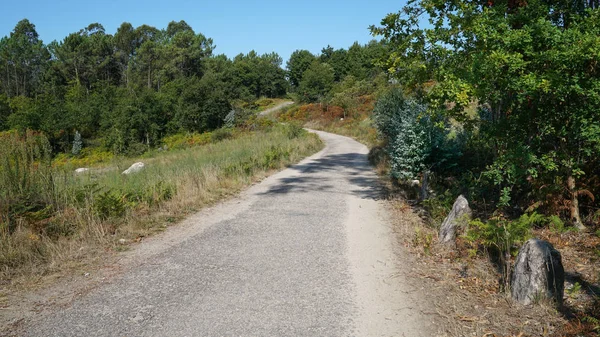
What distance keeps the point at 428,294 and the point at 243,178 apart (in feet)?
27.6

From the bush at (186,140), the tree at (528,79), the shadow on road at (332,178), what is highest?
the tree at (528,79)

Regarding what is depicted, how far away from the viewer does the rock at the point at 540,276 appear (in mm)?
4426

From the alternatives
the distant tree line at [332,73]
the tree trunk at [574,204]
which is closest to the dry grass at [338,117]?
the distant tree line at [332,73]

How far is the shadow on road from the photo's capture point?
1185 cm

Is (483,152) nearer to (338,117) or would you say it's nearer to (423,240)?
(423,240)

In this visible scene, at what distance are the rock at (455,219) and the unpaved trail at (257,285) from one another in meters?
0.89

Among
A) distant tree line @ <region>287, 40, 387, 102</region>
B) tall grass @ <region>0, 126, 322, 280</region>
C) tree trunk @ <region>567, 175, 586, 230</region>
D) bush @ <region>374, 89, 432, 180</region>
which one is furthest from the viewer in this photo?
distant tree line @ <region>287, 40, 387, 102</region>

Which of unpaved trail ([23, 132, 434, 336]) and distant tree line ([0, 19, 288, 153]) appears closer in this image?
unpaved trail ([23, 132, 434, 336])

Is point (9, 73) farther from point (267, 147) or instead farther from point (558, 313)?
point (558, 313)

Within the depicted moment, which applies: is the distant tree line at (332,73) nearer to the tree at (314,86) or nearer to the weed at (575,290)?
the tree at (314,86)

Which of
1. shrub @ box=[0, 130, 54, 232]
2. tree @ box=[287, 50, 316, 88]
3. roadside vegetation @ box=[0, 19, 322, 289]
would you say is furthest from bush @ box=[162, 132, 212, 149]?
tree @ box=[287, 50, 316, 88]

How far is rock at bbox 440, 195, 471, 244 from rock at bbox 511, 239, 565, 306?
6.82 ft

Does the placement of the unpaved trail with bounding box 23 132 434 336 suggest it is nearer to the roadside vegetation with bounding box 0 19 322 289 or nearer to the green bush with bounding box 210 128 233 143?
the roadside vegetation with bounding box 0 19 322 289

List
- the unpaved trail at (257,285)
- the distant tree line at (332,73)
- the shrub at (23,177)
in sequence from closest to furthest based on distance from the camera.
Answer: the unpaved trail at (257,285)
the shrub at (23,177)
the distant tree line at (332,73)
